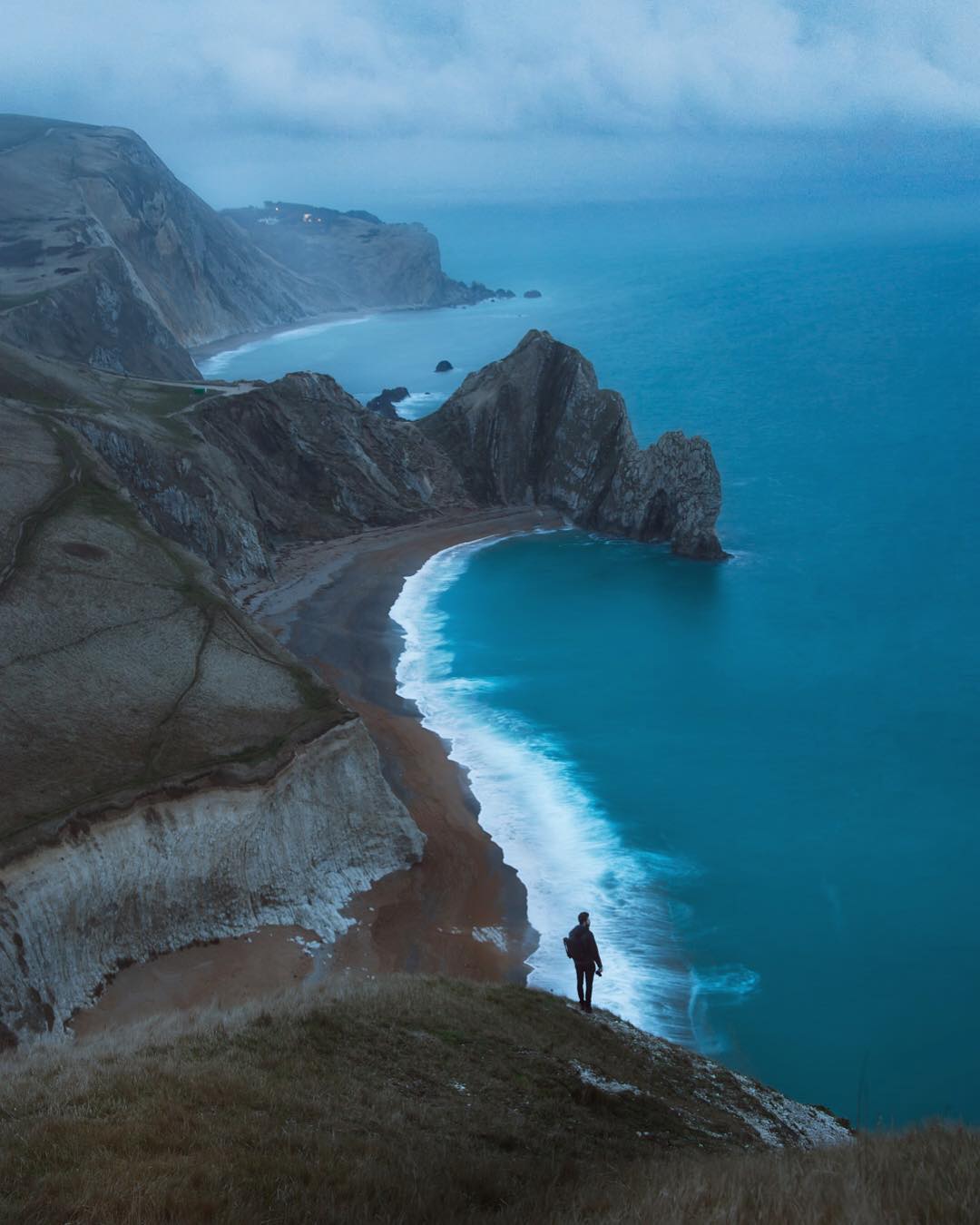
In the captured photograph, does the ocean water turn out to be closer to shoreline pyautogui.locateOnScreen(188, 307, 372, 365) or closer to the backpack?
the backpack

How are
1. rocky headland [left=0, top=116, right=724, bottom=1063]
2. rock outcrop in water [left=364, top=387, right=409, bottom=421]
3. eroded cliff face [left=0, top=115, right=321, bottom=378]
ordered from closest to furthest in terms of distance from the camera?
rocky headland [left=0, top=116, right=724, bottom=1063] → eroded cliff face [left=0, top=115, right=321, bottom=378] → rock outcrop in water [left=364, top=387, right=409, bottom=421]

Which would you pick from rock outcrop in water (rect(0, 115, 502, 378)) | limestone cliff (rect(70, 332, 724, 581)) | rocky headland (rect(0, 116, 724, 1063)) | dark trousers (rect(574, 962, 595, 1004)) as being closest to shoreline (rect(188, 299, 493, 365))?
rock outcrop in water (rect(0, 115, 502, 378))

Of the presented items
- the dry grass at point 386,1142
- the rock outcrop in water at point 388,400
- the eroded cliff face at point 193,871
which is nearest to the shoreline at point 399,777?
the eroded cliff face at point 193,871

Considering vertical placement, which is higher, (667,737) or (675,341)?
(675,341)

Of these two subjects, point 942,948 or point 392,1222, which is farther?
point 942,948

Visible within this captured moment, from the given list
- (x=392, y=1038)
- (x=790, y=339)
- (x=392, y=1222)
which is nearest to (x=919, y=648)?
(x=392, y=1038)

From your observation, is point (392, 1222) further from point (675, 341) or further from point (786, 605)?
point (675, 341)
